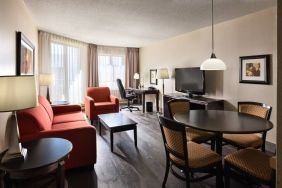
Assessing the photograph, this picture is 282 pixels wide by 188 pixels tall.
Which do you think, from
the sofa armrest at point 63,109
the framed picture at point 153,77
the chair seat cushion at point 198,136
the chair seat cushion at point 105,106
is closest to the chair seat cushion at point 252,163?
the chair seat cushion at point 198,136

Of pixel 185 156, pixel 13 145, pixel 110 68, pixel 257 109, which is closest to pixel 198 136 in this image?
pixel 185 156

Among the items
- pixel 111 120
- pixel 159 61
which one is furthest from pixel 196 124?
pixel 159 61

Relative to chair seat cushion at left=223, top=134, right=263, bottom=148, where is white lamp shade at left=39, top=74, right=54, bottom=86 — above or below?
above

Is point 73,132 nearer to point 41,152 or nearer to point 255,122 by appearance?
point 41,152

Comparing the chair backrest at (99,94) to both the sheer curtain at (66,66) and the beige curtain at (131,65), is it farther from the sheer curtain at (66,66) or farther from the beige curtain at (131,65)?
the beige curtain at (131,65)

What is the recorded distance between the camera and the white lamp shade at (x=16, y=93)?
4.56 feet

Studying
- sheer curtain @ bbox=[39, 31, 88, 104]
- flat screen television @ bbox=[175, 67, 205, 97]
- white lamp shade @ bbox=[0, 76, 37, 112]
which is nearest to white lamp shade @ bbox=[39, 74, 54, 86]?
sheer curtain @ bbox=[39, 31, 88, 104]

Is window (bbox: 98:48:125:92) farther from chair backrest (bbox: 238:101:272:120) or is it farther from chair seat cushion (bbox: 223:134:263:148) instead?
chair seat cushion (bbox: 223:134:263:148)

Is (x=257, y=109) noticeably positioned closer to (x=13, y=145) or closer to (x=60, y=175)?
(x=60, y=175)

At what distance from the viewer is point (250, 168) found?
1751mm

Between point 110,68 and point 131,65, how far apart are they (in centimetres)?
87

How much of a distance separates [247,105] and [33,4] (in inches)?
146

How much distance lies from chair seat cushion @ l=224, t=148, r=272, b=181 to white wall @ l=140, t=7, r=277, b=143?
5.26 ft

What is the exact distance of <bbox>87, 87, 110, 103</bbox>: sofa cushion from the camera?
5.60m
